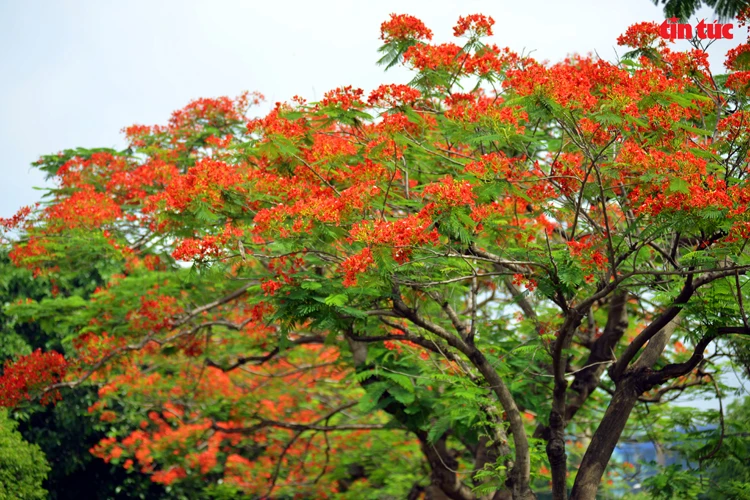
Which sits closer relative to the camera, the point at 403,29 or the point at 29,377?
the point at 403,29

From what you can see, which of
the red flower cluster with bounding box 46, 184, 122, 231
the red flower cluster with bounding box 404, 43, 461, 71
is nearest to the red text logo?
the red flower cluster with bounding box 404, 43, 461, 71

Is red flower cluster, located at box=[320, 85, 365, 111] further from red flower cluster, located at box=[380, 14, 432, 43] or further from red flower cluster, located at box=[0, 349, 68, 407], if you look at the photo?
red flower cluster, located at box=[0, 349, 68, 407]

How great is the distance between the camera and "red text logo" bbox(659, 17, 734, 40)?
6.86 meters

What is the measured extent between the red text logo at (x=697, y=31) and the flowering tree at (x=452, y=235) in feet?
0.56

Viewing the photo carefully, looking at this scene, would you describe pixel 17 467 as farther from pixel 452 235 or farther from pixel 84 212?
pixel 452 235

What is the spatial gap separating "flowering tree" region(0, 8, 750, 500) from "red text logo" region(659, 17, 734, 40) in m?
0.17

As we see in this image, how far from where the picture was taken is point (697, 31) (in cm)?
685

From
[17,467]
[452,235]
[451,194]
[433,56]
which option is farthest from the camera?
[17,467]

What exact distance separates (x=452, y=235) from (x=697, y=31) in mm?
2789

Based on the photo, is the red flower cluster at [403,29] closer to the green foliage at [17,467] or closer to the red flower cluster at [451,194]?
the red flower cluster at [451,194]

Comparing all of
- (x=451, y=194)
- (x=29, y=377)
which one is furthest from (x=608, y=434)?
(x=29, y=377)

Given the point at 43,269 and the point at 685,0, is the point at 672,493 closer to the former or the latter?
the point at 685,0

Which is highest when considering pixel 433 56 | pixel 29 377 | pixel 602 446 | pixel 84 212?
pixel 433 56

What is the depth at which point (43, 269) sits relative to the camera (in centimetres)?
1008
